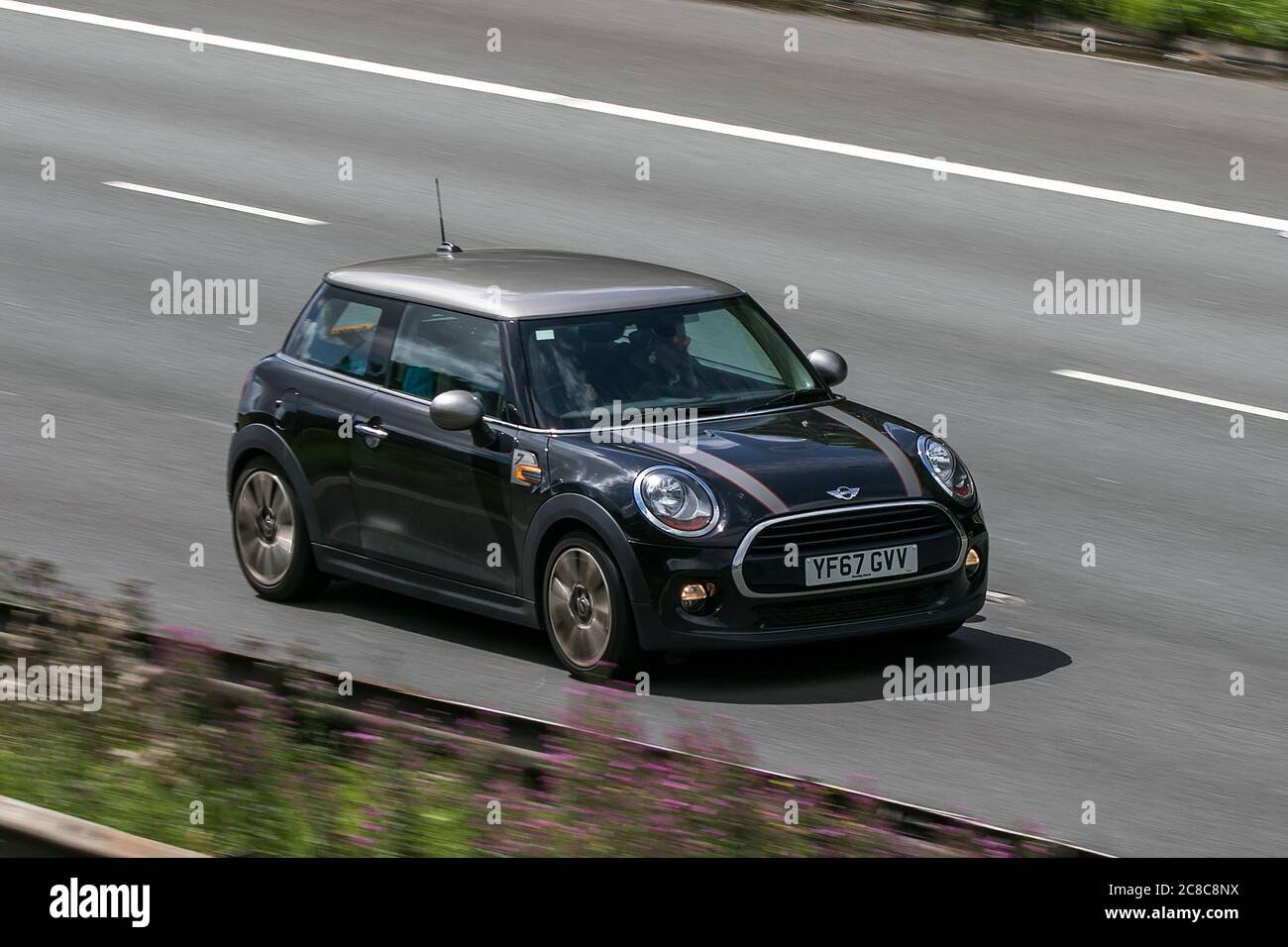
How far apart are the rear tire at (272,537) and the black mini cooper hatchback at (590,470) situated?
14mm

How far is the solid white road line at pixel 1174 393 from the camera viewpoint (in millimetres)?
13391

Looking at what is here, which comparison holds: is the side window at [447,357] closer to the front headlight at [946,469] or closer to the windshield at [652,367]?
the windshield at [652,367]

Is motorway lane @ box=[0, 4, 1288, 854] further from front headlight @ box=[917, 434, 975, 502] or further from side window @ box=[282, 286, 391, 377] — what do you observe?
side window @ box=[282, 286, 391, 377]

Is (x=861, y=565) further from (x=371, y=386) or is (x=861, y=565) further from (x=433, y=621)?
(x=371, y=386)

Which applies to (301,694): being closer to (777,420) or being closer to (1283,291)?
(777,420)

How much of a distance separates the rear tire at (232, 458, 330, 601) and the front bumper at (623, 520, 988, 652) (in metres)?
2.36

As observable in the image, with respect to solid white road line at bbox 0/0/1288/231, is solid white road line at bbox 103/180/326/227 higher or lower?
lower

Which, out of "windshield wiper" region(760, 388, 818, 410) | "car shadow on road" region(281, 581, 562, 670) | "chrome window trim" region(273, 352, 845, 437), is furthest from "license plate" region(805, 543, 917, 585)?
"car shadow on road" region(281, 581, 562, 670)

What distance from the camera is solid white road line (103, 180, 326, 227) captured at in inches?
689

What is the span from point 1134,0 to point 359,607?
1221 cm

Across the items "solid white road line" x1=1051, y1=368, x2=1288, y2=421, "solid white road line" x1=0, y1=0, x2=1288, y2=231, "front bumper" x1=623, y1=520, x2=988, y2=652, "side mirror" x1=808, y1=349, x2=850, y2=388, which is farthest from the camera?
"solid white road line" x1=0, y1=0, x2=1288, y2=231

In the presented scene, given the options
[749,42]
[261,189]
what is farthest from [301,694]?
[749,42]
